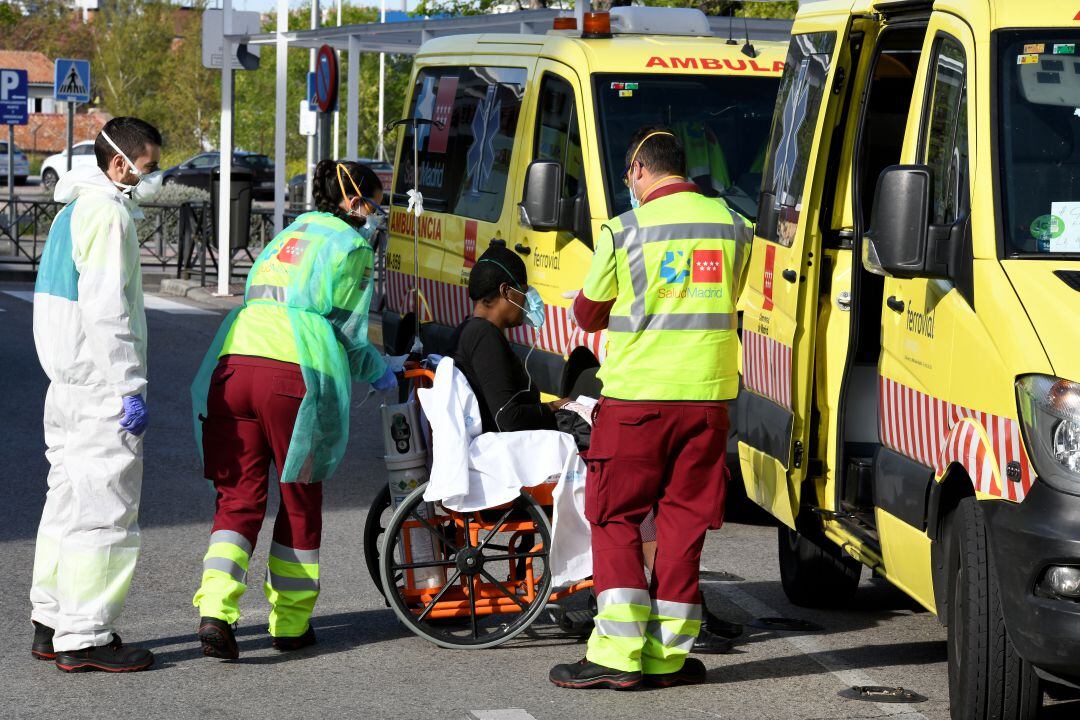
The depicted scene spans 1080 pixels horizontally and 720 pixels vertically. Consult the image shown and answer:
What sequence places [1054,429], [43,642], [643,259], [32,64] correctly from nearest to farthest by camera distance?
[1054,429] < [643,259] < [43,642] < [32,64]

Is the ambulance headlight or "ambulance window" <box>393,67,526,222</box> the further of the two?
"ambulance window" <box>393,67,526,222</box>

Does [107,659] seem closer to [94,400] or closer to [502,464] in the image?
[94,400]

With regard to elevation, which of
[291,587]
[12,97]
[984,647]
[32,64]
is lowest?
[291,587]

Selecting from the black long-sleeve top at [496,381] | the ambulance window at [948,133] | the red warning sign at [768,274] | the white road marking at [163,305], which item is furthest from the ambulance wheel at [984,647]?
the white road marking at [163,305]

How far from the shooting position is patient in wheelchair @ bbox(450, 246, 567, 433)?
6344 mm

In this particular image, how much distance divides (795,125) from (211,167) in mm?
38260

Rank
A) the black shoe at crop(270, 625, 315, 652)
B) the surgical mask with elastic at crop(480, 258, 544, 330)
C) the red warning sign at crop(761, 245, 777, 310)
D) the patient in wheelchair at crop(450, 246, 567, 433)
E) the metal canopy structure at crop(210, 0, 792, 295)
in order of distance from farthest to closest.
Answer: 1. the metal canopy structure at crop(210, 0, 792, 295)
2. the red warning sign at crop(761, 245, 777, 310)
3. the surgical mask with elastic at crop(480, 258, 544, 330)
4. the patient in wheelchair at crop(450, 246, 567, 433)
5. the black shoe at crop(270, 625, 315, 652)

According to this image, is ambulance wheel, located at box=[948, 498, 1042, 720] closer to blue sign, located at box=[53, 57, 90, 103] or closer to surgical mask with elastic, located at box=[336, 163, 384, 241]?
surgical mask with elastic, located at box=[336, 163, 384, 241]

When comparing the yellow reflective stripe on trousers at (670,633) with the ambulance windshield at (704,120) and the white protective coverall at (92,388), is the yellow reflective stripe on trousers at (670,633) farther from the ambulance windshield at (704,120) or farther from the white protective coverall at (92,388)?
the ambulance windshield at (704,120)

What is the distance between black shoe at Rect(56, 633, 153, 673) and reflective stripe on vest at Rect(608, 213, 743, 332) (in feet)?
6.62

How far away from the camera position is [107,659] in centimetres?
591

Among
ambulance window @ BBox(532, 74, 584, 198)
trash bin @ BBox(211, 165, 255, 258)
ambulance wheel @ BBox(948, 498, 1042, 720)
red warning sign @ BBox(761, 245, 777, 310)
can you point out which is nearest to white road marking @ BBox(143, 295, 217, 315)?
trash bin @ BBox(211, 165, 255, 258)

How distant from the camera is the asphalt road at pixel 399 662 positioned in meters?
5.57

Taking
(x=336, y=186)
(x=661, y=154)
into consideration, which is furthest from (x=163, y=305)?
(x=661, y=154)
